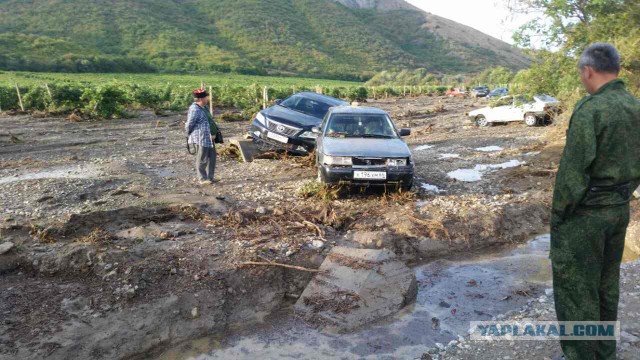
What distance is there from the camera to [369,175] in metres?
7.33

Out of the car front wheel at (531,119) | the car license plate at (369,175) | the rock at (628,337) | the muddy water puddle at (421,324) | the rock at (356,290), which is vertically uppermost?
the car license plate at (369,175)

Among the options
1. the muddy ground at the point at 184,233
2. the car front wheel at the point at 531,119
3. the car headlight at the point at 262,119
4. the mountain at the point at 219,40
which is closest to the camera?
the muddy ground at the point at 184,233

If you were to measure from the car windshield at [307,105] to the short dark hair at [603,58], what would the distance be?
29.6ft

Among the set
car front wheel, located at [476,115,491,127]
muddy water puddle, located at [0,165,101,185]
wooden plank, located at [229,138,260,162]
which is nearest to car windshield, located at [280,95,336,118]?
wooden plank, located at [229,138,260,162]

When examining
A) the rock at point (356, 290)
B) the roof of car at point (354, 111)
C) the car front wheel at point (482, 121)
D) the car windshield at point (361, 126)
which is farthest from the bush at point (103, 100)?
the rock at point (356, 290)

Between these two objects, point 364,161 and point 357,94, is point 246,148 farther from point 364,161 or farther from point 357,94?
point 357,94

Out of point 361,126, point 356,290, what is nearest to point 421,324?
point 356,290

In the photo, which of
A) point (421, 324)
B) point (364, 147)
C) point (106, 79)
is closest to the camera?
point (421, 324)

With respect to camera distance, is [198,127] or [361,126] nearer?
[198,127]

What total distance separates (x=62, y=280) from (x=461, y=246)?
16.4 feet

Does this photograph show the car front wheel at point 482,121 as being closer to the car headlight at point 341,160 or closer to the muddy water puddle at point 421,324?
the car headlight at point 341,160

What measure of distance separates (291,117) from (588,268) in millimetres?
8790

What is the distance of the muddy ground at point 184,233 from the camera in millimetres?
4039

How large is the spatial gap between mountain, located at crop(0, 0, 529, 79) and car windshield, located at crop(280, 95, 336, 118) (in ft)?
133
